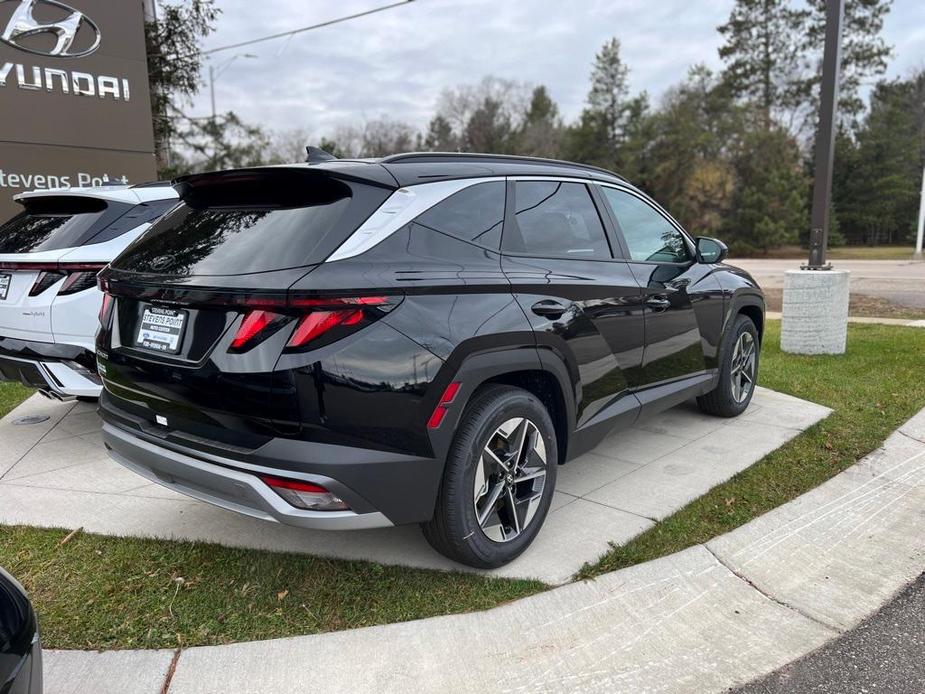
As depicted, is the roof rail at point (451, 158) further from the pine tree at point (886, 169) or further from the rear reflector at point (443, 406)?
the pine tree at point (886, 169)

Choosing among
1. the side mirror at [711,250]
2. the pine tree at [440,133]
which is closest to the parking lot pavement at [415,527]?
the side mirror at [711,250]

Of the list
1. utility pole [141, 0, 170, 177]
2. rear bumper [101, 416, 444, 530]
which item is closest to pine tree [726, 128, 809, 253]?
utility pole [141, 0, 170, 177]

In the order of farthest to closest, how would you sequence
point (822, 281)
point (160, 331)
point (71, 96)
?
point (71, 96) → point (822, 281) → point (160, 331)

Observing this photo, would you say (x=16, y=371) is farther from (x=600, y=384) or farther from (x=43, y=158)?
(x=43, y=158)

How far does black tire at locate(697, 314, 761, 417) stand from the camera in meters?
5.10

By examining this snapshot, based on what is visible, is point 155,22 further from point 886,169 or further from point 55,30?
point 886,169

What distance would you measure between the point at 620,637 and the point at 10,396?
594 centimetres

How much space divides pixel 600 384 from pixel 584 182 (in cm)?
116

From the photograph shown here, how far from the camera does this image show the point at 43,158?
344 inches

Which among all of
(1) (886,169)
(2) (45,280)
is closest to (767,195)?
(1) (886,169)

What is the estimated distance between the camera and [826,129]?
24.2 ft

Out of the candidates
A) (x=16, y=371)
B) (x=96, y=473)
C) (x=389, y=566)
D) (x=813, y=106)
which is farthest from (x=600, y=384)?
(x=813, y=106)

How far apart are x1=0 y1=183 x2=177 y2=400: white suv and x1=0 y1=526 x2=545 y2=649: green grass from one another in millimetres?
1297

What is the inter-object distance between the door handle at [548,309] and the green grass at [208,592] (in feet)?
3.96
